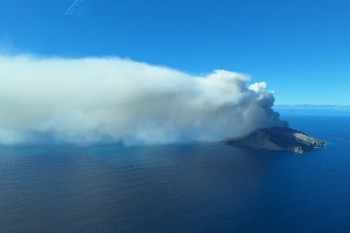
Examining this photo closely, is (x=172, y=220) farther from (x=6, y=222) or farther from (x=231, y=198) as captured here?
(x=6, y=222)

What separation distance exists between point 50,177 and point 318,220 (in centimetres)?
11261

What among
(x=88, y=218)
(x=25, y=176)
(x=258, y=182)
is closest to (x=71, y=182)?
(x=25, y=176)

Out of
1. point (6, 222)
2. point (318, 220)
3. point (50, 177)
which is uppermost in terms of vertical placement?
point (50, 177)

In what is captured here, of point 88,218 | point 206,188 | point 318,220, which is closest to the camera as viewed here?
point 88,218

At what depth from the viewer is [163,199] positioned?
5305 inches

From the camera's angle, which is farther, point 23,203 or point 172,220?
point 23,203

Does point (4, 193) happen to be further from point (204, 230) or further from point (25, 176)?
point (204, 230)

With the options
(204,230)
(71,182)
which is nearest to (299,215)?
(204,230)

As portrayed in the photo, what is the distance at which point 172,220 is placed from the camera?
11388 centimetres

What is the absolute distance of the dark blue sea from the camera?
110 metres

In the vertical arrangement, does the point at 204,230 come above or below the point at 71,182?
below

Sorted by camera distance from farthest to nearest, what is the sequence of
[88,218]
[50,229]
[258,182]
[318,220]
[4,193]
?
[258,182], [4,193], [318,220], [88,218], [50,229]

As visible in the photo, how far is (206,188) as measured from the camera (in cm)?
15262

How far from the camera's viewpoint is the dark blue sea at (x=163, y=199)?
110375 millimetres
